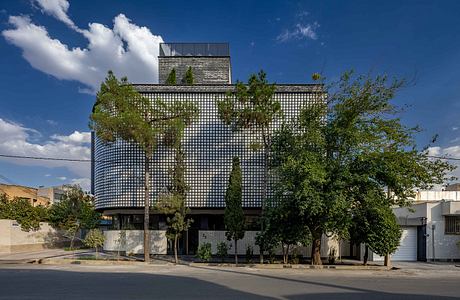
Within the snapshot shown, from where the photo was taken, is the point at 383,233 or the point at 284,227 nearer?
the point at 383,233

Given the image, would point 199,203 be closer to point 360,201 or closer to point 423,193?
point 360,201

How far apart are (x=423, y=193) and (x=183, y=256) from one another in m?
25.7

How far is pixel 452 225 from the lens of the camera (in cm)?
2139

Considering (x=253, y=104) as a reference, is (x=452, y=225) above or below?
below

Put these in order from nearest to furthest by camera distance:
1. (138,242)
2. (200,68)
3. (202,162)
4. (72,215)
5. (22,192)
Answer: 1. (138,242)
2. (202,162)
3. (200,68)
4. (72,215)
5. (22,192)

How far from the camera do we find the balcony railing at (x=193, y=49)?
30.0 metres

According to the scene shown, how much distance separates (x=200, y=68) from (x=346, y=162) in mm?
17360

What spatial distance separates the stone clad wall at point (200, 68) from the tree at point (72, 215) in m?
14.5

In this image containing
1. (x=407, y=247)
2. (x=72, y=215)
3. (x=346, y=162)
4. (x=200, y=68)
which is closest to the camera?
(x=346, y=162)

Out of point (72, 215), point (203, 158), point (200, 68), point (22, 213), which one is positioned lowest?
point (72, 215)

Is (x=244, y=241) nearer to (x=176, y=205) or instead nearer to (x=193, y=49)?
(x=176, y=205)

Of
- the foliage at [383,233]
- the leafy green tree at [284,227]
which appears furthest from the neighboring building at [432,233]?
the leafy green tree at [284,227]

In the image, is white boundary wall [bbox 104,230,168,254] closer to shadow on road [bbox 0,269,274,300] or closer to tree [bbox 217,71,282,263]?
tree [bbox 217,71,282,263]

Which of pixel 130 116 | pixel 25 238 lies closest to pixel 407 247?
pixel 130 116
